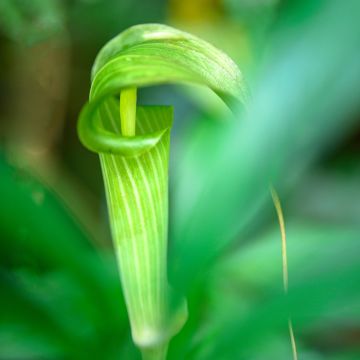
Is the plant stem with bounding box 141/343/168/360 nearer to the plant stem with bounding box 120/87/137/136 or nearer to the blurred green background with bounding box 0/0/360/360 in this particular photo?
the blurred green background with bounding box 0/0/360/360

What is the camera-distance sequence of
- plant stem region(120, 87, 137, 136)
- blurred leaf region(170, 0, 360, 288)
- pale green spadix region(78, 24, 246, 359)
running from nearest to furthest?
blurred leaf region(170, 0, 360, 288) < pale green spadix region(78, 24, 246, 359) < plant stem region(120, 87, 137, 136)

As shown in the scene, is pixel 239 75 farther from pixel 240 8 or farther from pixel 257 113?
pixel 240 8

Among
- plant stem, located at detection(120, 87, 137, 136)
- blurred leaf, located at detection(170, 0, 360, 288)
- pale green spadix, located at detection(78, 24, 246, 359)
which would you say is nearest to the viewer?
blurred leaf, located at detection(170, 0, 360, 288)

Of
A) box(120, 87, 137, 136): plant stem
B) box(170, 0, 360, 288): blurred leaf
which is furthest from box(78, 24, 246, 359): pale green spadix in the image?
box(170, 0, 360, 288): blurred leaf

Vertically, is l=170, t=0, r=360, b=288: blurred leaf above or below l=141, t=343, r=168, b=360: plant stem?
above

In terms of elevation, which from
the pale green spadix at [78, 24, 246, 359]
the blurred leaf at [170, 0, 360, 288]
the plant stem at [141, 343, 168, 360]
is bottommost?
the plant stem at [141, 343, 168, 360]

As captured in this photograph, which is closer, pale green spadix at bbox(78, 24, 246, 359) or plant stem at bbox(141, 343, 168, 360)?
pale green spadix at bbox(78, 24, 246, 359)

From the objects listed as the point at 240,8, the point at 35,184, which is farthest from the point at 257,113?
the point at 240,8

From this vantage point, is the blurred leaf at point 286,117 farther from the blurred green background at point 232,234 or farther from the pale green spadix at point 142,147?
the pale green spadix at point 142,147
